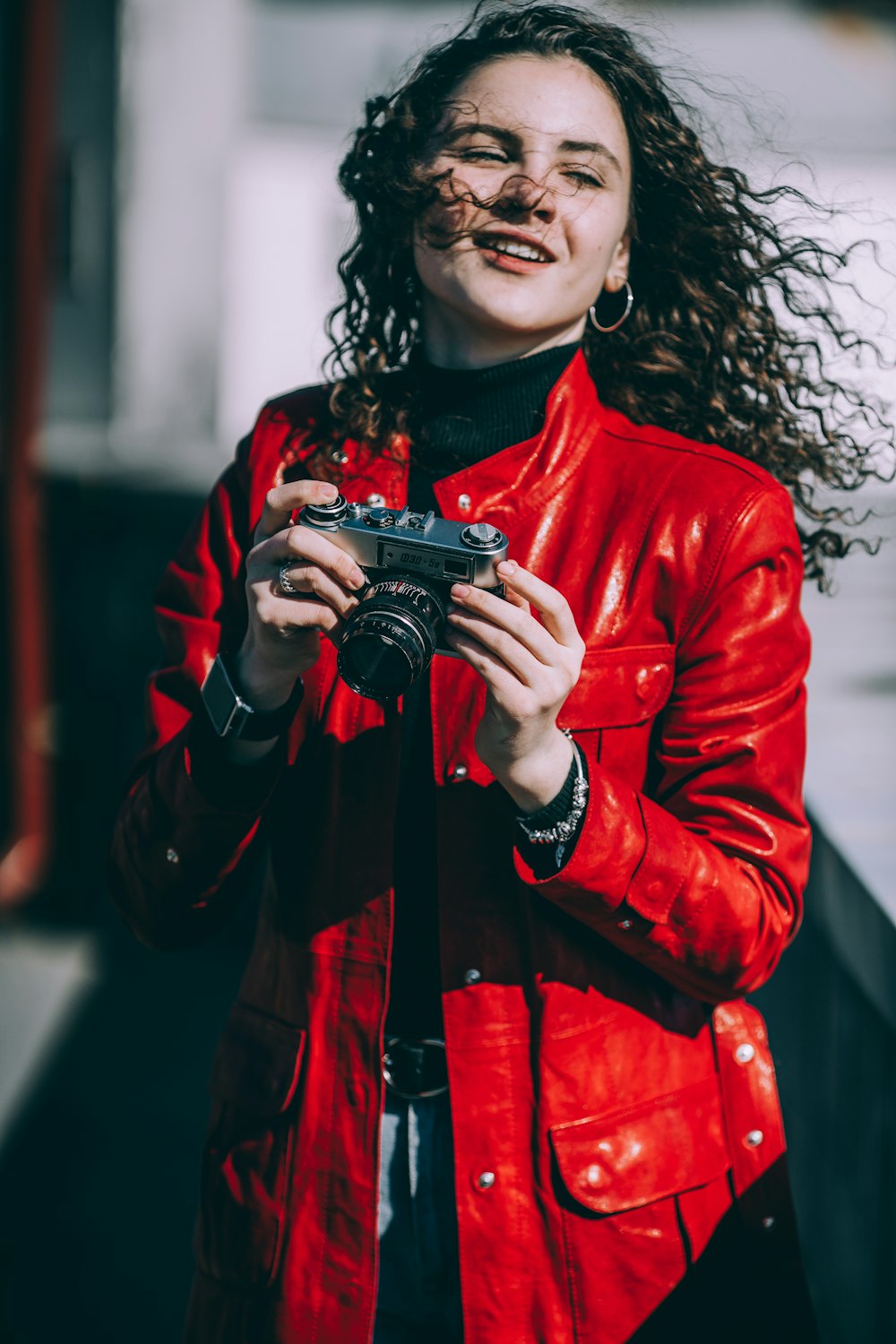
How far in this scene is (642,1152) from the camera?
1.33 meters

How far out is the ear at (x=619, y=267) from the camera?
1546 millimetres

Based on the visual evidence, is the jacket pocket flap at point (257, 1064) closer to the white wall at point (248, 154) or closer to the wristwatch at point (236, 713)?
the wristwatch at point (236, 713)

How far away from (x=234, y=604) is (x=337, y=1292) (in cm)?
72

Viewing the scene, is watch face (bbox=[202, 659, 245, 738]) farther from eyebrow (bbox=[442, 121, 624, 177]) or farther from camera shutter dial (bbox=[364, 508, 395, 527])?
eyebrow (bbox=[442, 121, 624, 177])

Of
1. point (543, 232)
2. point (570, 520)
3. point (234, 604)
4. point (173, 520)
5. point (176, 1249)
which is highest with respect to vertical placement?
point (543, 232)

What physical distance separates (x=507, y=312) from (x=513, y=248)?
6 cm

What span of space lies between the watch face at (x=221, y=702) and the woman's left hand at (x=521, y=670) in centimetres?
24

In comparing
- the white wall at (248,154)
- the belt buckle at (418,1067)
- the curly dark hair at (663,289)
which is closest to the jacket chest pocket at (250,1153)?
the belt buckle at (418,1067)

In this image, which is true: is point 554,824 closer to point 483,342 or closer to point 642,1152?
point 642,1152

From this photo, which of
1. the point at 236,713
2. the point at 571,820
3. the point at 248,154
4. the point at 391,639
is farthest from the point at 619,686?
the point at 248,154

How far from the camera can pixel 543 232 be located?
1.38 meters

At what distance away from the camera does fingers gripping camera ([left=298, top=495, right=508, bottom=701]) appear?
1.20 m

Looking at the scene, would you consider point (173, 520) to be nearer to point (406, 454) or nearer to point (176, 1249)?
point (176, 1249)

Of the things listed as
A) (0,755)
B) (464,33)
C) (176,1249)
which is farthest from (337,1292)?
(0,755)
